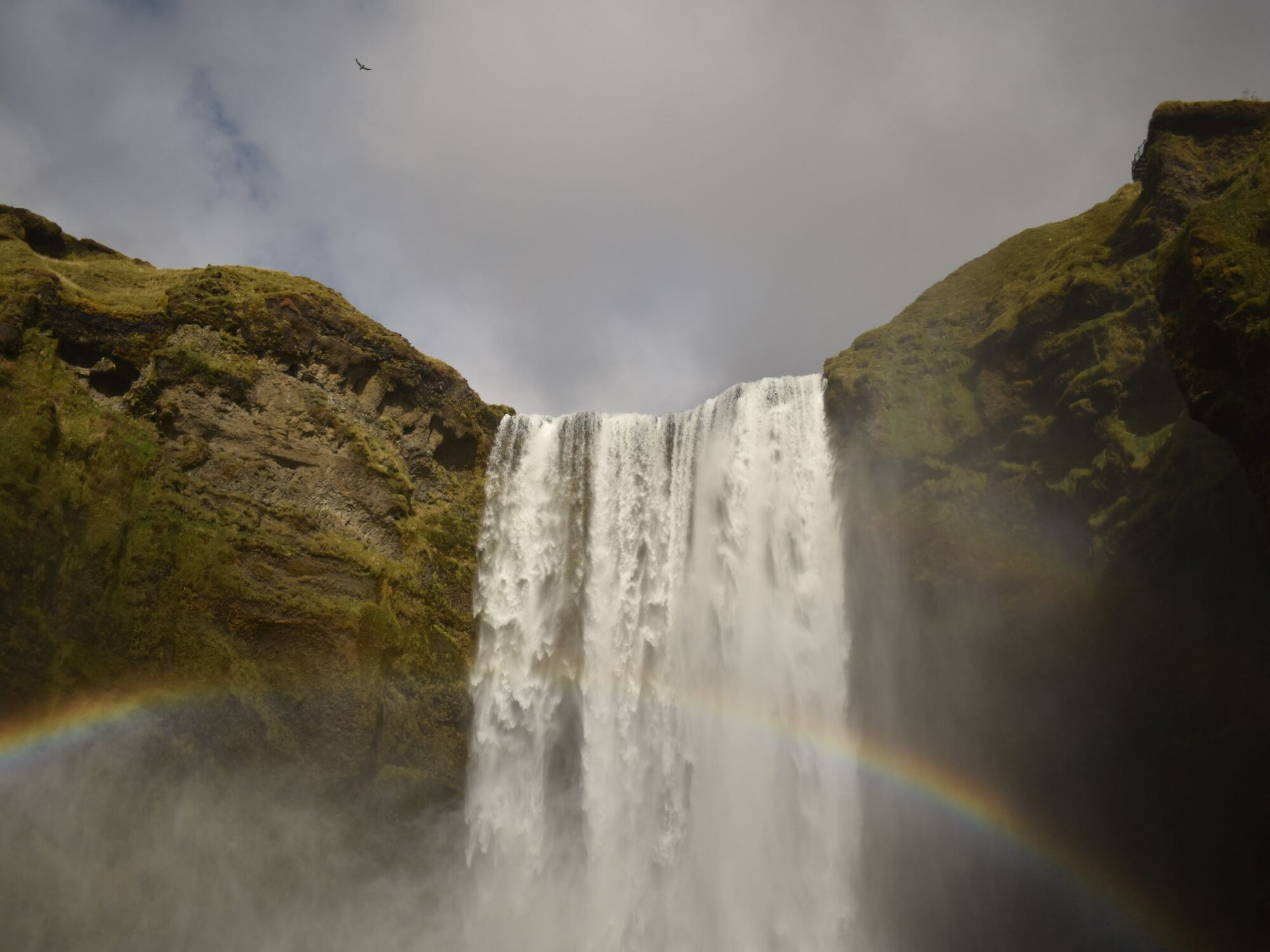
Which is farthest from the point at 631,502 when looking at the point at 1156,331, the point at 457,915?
the point at 1156,331

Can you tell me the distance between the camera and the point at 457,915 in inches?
857

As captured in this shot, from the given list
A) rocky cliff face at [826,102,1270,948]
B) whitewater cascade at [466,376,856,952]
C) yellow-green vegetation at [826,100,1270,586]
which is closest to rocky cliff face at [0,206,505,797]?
whitewater cascade at [466,376,856,952]

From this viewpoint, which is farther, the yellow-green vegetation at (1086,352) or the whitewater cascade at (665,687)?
the whitewater cascade at (665,687)

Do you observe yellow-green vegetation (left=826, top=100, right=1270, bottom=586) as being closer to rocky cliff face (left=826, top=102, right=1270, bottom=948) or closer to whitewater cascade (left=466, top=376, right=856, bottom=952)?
rocky cliff face (left=826, top=102, right=1270, bottom=948)

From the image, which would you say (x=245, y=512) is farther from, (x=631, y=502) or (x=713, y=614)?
(x=713, y=614)

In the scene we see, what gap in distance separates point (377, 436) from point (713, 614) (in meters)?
11.9

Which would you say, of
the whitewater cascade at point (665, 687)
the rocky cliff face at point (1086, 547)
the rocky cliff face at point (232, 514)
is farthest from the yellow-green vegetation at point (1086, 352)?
the rocky cliff face at point (232, 514)

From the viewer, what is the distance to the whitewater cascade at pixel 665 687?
20781mm

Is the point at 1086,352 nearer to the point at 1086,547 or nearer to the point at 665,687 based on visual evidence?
the point at 1086,547

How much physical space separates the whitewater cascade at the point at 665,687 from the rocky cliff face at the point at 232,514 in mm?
2348

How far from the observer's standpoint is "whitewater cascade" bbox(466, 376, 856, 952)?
20781 mm

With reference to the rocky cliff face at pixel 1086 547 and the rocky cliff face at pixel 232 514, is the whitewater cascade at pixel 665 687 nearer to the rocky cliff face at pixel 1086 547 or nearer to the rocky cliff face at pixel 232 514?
the rocky cliff face at pixel 1086 547

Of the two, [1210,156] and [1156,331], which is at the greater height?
[1210,156]

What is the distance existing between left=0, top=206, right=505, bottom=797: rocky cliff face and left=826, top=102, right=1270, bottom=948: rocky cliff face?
13078mm
